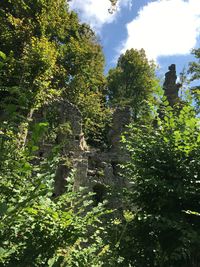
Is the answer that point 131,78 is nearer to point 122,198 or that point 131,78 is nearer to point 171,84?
point 171,84

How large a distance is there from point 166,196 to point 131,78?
2915 centimetres

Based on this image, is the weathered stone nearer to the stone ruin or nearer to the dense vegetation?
the stone ruin

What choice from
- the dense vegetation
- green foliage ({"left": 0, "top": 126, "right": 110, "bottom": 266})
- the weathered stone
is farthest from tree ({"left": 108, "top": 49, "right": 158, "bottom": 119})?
green foliage ({"left": 0, "top": 126, "right": 110, "bottom": 266})

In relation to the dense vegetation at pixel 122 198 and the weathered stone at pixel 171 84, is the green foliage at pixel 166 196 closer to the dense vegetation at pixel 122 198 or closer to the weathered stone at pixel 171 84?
the dense vegetation at pixel 122 198

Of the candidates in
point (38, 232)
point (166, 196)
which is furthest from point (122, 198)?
point (38, 232)

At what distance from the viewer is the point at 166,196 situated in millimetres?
4578

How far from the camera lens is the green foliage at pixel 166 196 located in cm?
427

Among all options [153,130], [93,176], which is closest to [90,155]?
[93,176]

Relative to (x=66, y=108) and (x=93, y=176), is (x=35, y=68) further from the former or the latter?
(x=93, y=176)

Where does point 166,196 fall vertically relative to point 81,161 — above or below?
below

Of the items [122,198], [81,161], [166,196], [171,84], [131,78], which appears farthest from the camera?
[131,78]

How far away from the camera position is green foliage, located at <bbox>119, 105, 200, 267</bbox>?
168 inches

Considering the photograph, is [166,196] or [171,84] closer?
[166,196]

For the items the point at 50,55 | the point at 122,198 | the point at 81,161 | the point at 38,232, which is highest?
the point at 50,55
